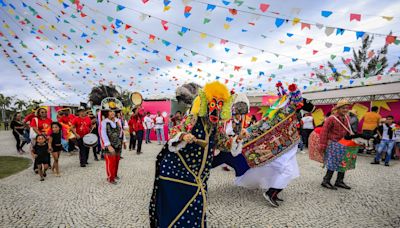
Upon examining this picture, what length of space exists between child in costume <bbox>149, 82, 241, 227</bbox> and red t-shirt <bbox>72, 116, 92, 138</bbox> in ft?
19.0

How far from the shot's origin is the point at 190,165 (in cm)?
247

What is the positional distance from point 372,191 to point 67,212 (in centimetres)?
565

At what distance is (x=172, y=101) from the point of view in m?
14.5

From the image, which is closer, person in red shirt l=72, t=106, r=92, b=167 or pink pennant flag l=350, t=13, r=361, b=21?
pink pennant flag l=350, t=13, r=361, b=21

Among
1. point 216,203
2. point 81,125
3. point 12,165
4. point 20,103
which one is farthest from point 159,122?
point 20,103

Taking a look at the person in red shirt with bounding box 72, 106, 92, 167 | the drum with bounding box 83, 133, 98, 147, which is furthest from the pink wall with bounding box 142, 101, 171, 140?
the drum with bounding box 83, 133, 98, 147

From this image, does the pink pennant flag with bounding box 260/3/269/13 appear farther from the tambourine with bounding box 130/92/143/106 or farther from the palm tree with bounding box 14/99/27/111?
the palm tree with bounding box 14/99/27/111

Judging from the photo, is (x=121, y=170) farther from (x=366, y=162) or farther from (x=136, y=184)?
(x=366, y=162)

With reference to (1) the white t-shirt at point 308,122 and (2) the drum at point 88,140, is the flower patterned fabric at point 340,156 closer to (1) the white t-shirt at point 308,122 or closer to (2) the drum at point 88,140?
(1) the white t-shirt at point 308,122

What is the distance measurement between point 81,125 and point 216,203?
5406 mm

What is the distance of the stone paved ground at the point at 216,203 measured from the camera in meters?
3.40

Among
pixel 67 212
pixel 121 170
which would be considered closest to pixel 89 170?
pixel 121 170

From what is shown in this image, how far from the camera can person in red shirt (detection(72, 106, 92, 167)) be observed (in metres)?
7.08

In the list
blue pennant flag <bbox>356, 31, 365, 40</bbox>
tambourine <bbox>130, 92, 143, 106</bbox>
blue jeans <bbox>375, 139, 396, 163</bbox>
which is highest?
blue pennant flag <bbox>356, 31, 365, 40</bbox>
